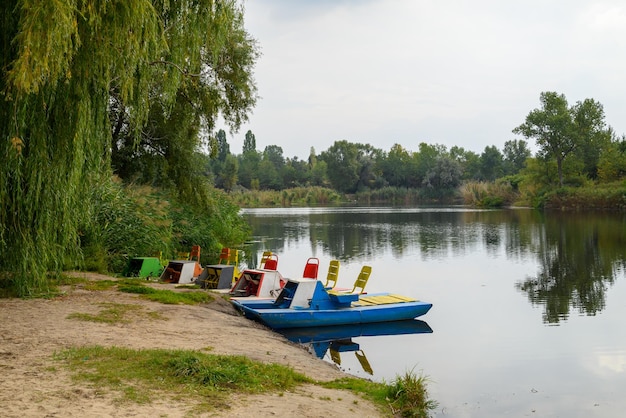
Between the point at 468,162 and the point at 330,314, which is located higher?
the point at 468,162

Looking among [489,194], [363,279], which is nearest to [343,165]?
[489,194]

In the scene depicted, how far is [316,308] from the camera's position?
44.3ft

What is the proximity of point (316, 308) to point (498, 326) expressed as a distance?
4404mm

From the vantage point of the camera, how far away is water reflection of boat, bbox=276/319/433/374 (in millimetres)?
11984

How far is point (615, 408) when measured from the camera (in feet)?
28.7

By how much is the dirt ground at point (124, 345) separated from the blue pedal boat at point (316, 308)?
1.56 ft

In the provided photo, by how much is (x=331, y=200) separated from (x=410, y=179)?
15.7m

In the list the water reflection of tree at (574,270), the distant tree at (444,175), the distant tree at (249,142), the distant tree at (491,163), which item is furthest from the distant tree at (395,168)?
the water reflection of tree at (574,270)

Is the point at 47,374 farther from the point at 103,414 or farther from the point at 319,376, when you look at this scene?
the point at 319,376

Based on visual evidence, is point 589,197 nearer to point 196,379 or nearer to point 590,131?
point 590,131

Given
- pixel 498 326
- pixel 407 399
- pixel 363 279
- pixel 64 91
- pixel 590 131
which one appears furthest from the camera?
pixel 590 131

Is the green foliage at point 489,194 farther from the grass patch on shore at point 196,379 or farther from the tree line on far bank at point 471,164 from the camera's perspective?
the grass patch on shore at point 196,379

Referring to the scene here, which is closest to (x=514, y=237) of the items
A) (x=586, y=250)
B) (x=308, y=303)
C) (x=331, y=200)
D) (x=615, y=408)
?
(x=586, y=250)

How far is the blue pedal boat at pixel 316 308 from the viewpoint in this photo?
12953 millimetres
